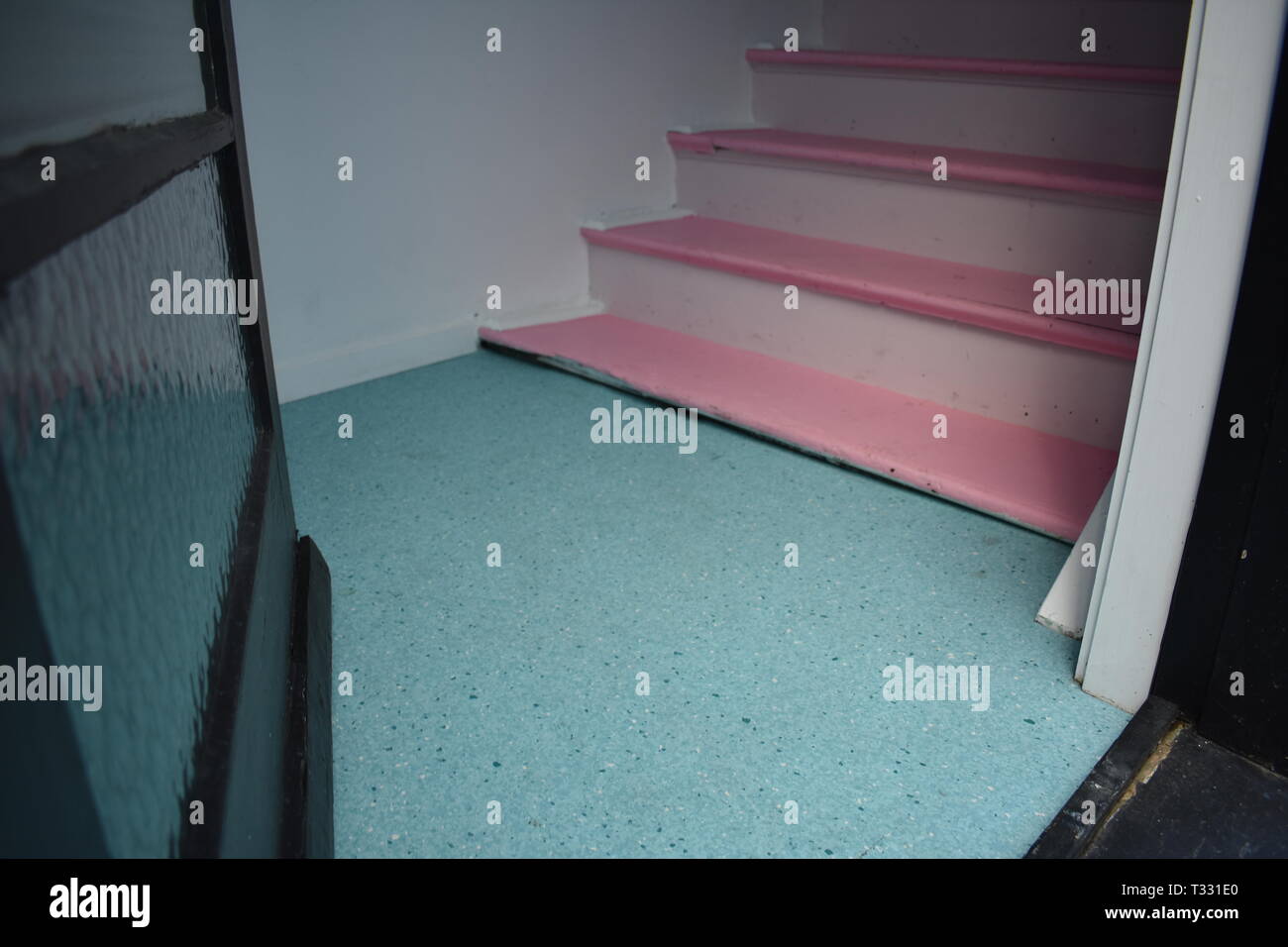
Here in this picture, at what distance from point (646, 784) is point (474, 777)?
6.7 inches

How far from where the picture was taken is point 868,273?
6.12 feet

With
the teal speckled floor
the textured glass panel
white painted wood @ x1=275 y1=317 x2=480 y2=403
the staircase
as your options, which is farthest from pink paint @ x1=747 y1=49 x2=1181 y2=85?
the textured glass panel

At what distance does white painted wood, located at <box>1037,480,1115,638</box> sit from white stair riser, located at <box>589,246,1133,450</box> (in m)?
0.43

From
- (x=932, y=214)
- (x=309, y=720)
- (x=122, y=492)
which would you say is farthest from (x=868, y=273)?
(x=122, y=492)

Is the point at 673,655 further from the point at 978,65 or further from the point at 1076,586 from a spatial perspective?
the point at 978,65

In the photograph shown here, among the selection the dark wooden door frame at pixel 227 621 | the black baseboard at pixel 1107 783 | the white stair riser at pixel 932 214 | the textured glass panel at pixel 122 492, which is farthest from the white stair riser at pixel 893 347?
the textured glass panel at pixel 122 492

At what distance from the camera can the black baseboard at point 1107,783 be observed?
87 cm

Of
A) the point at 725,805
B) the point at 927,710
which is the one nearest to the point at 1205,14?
the point at 927,710

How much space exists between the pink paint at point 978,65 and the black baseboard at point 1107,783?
4.04ft

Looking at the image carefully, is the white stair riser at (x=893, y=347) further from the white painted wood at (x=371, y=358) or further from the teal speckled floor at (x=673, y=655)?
the white painted wood at (x=371, y=358)

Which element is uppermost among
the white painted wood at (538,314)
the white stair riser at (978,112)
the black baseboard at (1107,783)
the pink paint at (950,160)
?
the white stair riser at (978,112)

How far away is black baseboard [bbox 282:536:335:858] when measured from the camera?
2.51ft

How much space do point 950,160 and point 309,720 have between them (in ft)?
5.18
